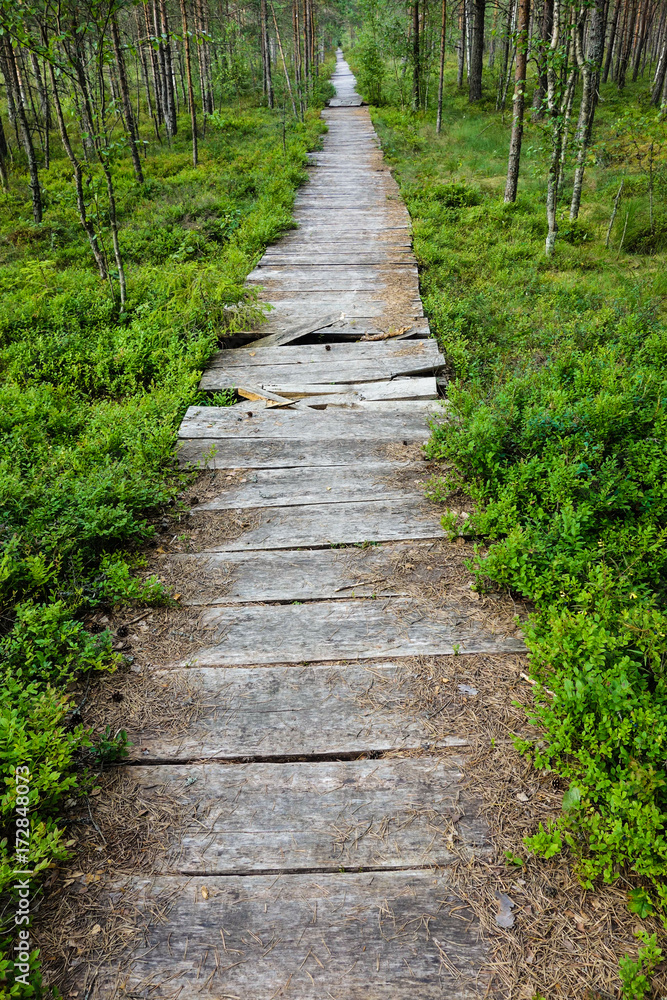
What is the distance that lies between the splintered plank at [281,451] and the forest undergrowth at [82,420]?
258 millimetres

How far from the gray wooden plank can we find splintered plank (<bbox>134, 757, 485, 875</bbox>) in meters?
2.99

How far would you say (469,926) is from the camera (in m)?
1.94

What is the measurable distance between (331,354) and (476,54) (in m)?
20.0

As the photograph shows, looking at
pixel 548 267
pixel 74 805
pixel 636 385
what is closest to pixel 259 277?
pixel 548 267

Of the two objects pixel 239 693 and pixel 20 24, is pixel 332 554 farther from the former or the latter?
pixel 20 24

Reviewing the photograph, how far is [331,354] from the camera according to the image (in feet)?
20.8

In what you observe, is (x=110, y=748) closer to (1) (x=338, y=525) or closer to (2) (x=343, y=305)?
(1) (x=338, y=525)

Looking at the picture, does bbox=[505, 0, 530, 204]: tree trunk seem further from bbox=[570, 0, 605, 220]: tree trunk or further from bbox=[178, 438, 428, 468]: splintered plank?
bbox=[178, 438, 428, 468]: splintered plank

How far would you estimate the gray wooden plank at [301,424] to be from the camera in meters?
5.00

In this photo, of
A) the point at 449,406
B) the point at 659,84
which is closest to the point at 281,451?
the point at 449,406

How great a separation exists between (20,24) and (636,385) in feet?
22.1

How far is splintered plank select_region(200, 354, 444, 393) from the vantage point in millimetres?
5852

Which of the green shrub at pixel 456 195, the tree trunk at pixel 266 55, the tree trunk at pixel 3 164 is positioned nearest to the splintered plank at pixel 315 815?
the green shrub at pixel 456 195

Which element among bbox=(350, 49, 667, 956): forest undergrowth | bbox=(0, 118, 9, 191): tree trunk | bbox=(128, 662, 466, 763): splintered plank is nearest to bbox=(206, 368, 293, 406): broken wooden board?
bbox=(350, 49, 667, 956): forest undergrowth
